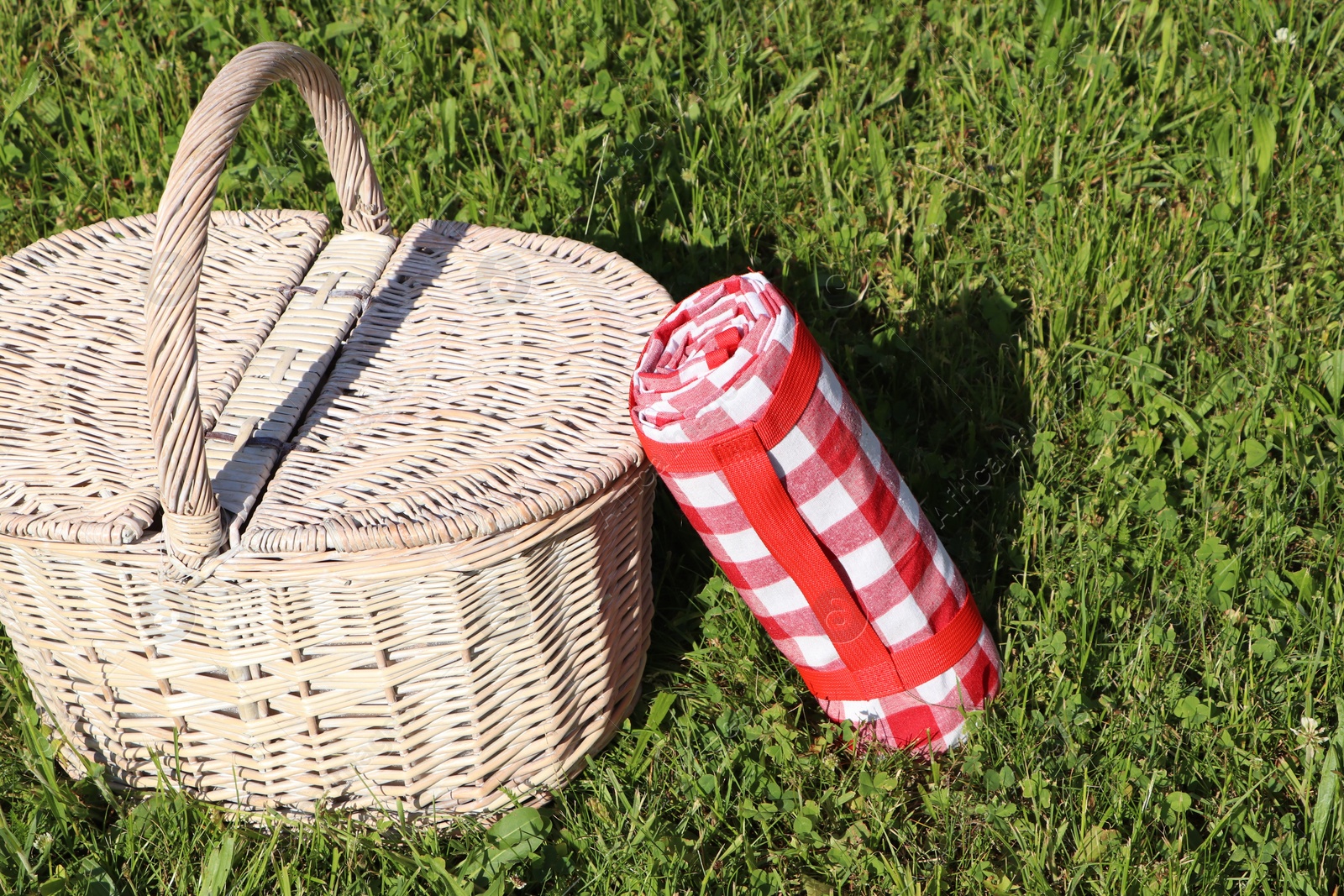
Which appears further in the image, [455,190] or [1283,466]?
[455,190]

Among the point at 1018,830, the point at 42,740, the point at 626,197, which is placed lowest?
the point at 1018,830

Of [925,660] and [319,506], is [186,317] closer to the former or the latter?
[319,506]

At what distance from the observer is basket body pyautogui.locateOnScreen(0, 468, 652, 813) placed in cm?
167

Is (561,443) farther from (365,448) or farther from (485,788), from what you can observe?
(485,788)

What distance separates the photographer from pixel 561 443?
5.87ft

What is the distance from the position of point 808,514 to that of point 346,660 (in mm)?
712

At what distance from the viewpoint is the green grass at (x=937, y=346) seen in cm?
192

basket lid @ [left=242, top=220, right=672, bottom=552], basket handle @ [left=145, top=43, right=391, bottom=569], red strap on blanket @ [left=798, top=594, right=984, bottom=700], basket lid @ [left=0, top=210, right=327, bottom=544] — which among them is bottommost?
red strap on blanket @ [left=798, top=594, right=984, bottom=700]

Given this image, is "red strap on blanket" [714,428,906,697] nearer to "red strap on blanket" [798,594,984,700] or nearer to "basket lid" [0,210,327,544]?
"red strap on blanket" [798,594,984,700]

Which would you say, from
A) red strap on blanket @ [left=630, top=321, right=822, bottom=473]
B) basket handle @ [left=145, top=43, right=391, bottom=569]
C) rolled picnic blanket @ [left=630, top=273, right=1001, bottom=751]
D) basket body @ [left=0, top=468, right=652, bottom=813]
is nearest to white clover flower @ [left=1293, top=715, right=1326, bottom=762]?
rolled picnic blanket @ [left=630, top=273, right=1001, bottom=751]

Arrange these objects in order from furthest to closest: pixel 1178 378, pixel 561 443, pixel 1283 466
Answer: pixel 1178 378
pixel 1283 466
pixel 561 443

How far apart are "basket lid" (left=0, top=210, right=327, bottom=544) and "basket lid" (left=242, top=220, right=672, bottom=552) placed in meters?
0.18

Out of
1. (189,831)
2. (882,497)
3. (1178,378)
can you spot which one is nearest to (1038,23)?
(1178,378)

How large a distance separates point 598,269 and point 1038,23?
184 cm
